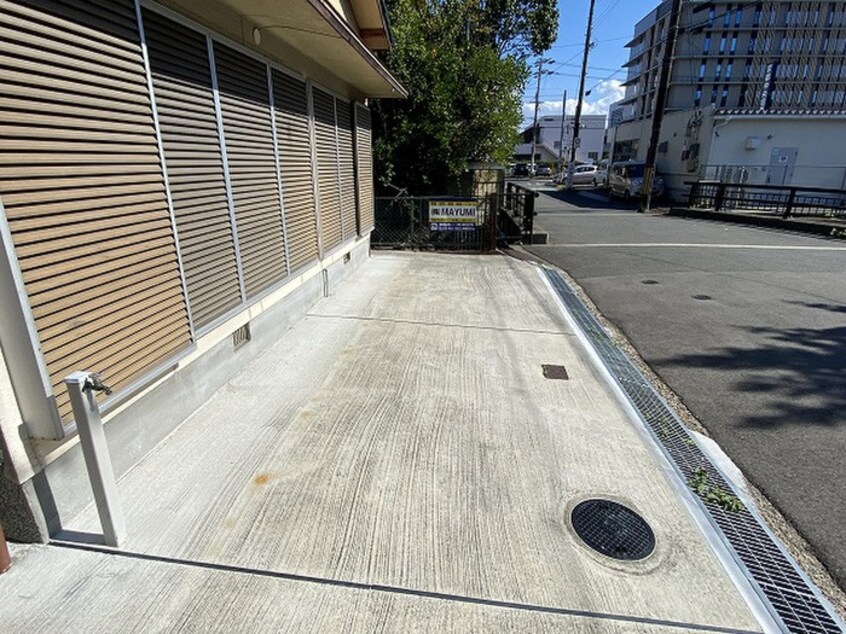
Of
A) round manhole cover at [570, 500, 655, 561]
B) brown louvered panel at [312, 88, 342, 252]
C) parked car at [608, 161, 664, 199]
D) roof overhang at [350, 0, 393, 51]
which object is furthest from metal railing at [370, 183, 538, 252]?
parked car at [608, 161, 664, 199]

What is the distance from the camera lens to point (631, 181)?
2181cm

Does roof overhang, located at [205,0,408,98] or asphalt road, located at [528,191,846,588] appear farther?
roof overhang, located at [205,0,408,98]

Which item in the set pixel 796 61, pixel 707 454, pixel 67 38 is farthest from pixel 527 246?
pixel 796 61

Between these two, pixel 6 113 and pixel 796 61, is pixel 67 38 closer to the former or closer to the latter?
pixel 6 113

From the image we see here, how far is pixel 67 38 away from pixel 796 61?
5684 cm

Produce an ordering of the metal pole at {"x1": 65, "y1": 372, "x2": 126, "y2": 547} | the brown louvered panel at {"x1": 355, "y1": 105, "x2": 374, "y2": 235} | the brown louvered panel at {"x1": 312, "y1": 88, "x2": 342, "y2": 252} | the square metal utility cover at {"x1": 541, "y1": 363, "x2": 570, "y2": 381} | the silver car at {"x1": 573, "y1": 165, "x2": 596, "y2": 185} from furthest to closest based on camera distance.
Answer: the silver car at {"x1": 573, "y1": 165, "x2": 596, "y2": 185}, the brown louvered panel at {"x1": 355, "y1": 105, "x2": 374, "y2": 235}, the brown louvered panel at {"x1": 312, "y1": 88, "x2": 342, "y2": 252}, the square metal utility cover at {"x1": 541, "y1": 363, "x2": 570, "y2": 381}, the metal pole at {"x1": 65, "y1": 372, "x2": 126, "y2": 547}

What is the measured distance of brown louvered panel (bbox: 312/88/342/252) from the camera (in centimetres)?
583

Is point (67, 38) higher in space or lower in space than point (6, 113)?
higher

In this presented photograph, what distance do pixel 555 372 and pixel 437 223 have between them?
240 inches

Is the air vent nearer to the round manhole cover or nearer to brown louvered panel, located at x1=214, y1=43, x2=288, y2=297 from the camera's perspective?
brown louvered panel, located at x1=214, y1=43, x2=288, y2=297

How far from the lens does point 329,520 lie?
2.31m

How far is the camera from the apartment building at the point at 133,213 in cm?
191

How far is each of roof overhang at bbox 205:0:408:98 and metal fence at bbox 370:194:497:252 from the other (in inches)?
105

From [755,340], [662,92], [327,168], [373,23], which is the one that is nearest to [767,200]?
[662,92]
